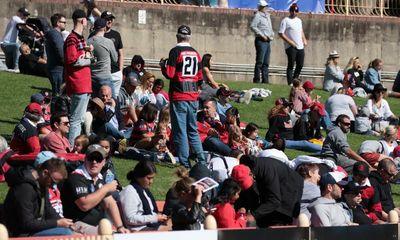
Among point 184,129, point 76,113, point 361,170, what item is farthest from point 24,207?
point 184,129

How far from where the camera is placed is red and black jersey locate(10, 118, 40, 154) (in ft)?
54.7

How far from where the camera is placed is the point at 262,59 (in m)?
26.4

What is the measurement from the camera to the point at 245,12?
28.5m

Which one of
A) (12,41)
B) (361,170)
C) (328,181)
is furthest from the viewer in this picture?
(12,41)

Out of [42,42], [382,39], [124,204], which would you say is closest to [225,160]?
[124,204]

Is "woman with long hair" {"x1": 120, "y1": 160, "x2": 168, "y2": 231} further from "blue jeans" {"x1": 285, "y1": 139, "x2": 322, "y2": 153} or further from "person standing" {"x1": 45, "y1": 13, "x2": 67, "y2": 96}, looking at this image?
"blue jeans" {"x1": 285, "y1": 139, "x2": 322, "y2": 153}

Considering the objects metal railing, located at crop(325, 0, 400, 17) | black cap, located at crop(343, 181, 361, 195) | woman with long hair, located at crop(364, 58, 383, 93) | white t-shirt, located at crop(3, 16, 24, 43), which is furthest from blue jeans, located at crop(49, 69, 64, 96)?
metal railing, located at crop(325, 0, 400, 17)

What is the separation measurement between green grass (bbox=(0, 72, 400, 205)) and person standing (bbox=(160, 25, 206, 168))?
1.30 ft

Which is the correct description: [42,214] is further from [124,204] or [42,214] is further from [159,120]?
[159,120]

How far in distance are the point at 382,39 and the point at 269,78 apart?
328cm

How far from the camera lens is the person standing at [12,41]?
2411cm

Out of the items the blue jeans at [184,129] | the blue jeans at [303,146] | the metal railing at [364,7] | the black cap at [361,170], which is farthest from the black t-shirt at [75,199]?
the metal railing at [364,7]

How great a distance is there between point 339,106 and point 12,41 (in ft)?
18.9

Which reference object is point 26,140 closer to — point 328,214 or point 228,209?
point 228,209
